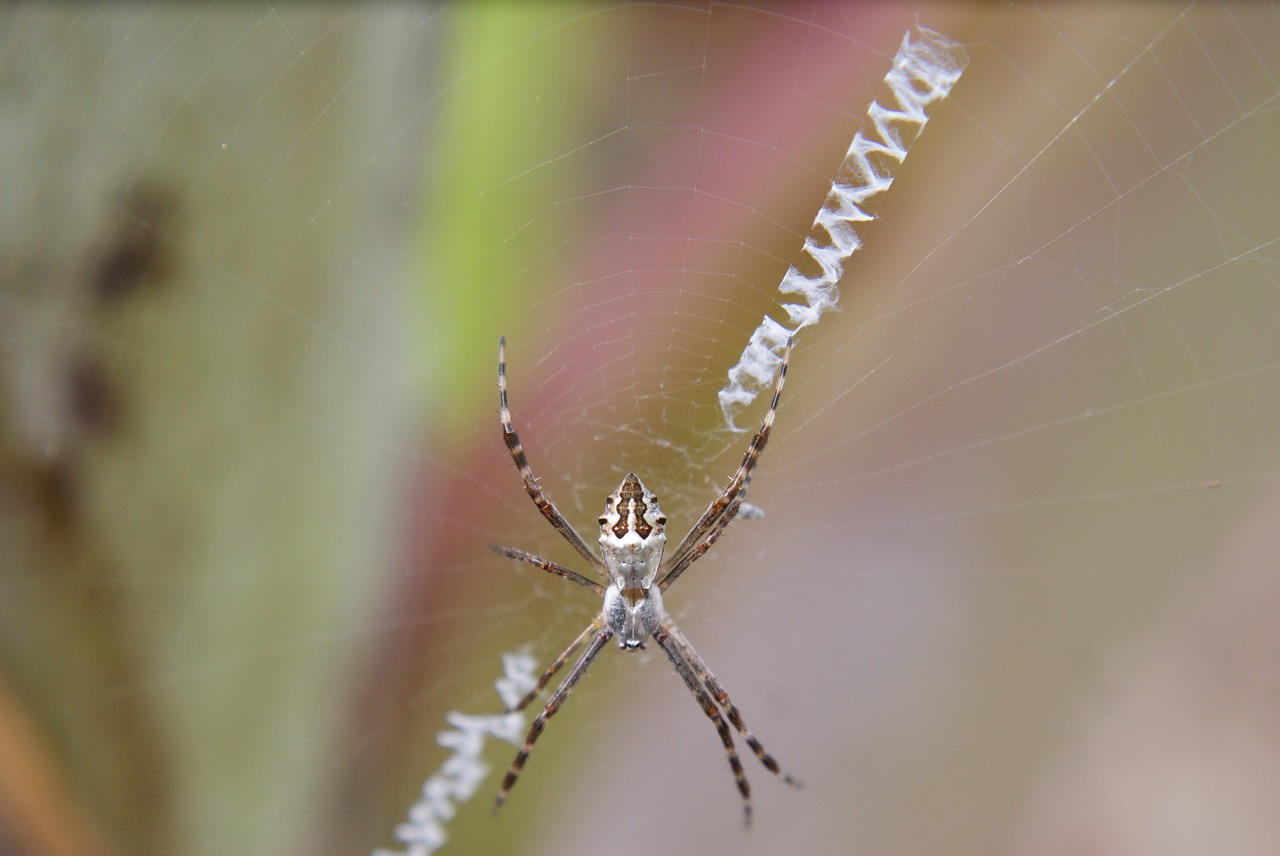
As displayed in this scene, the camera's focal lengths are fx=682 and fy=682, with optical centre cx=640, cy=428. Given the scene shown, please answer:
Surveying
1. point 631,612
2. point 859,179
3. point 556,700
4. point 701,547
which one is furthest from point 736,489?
point 556,700

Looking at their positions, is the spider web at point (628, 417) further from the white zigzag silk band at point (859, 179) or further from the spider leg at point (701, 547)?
the spider leg at point (701, 547)

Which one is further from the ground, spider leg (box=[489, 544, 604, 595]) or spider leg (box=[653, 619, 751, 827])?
spider leg (box=[489, 544, 604, 595])

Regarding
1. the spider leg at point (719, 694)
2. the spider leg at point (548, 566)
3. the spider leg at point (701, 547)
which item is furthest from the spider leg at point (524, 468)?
the spider leg at point (719, 694)

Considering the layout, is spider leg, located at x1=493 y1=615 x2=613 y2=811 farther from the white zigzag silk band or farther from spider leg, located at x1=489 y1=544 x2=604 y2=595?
the white zigzag silk band

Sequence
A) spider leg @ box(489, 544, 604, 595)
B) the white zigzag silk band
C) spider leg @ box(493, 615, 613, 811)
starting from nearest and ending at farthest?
the white zigzag silk band
spider leg @ box(489, 544, 604, 595)
spider leg @ box(493, 615, 613, 811)

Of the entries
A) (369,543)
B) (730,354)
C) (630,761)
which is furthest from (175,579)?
(730,354)

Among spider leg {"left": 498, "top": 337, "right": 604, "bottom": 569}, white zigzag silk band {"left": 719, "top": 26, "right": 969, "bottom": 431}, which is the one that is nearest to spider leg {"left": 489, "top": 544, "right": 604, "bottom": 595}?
spider leg {"left": 498, "top": 337, "right": 604, "bottom": 569}

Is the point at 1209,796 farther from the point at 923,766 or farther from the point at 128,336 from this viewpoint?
the point at 128,336

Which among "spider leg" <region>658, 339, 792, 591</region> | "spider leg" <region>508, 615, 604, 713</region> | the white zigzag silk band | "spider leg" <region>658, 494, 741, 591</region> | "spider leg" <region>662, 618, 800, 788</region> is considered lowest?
"spider leg" <region>662, 618, 800, 788</region>
